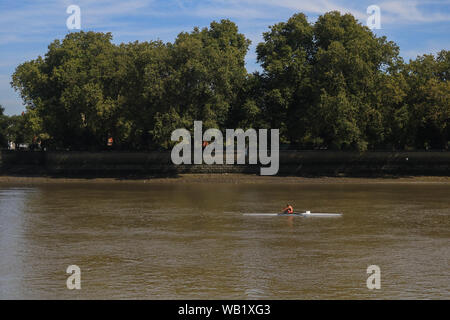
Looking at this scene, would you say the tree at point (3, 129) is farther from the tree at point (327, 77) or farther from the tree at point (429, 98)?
the tree at point (429, 98)

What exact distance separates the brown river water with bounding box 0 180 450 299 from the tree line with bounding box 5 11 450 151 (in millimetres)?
21711

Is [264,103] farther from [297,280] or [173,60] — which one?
[297,280]

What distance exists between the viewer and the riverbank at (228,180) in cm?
7281

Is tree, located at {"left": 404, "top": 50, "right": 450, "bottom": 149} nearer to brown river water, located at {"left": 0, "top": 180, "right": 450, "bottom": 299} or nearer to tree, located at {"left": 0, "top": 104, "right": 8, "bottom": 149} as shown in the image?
brown river water, located at {"left": 0, "top": 180, "right": 450, "bottom": 299}

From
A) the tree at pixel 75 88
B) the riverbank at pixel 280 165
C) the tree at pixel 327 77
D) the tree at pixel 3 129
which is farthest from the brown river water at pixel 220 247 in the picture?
the tree at pixel 3 129

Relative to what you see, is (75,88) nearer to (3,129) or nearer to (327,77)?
(327,77)

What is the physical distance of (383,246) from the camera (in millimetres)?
29250

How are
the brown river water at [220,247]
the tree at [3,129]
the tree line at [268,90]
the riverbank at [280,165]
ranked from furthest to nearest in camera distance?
the tree at [3,129] → the riverbank at [280,165] → the tree line at [268,90] → the brown river water at [220,247]

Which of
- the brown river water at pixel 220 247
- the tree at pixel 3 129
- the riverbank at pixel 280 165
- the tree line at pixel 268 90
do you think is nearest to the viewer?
the brown river water at pixel 220 247

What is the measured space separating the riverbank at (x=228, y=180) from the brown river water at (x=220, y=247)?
746 inches

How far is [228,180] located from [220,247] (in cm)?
4504

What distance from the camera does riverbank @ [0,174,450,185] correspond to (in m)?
72.8
